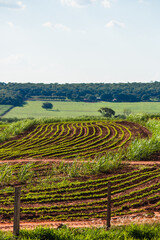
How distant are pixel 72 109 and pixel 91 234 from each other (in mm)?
99151

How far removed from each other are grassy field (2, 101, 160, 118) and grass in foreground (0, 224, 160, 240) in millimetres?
84635

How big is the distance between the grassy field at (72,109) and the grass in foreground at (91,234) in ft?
278

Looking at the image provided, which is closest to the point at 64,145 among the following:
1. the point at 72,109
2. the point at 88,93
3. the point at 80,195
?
the point at 80,195

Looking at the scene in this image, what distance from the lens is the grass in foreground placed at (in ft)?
28.9

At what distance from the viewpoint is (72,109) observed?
10794cm

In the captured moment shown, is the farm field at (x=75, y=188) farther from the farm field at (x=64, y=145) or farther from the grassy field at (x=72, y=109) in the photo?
the grassy field at (x=72, y=109)

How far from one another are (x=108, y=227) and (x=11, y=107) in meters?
97.1

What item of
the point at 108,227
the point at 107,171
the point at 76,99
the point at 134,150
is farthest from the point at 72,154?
the point at 76,99

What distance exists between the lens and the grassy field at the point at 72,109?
317 ft

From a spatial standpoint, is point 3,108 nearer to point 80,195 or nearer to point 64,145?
point 64,145

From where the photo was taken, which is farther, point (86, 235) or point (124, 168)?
point (124, 168)

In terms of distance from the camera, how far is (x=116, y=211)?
13242 mm

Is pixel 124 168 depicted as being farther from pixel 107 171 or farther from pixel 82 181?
pixel 82 181

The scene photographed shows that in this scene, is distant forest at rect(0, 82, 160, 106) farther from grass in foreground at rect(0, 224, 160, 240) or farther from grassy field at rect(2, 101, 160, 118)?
grass in foreground at rect(0, 224, 160, 240)
